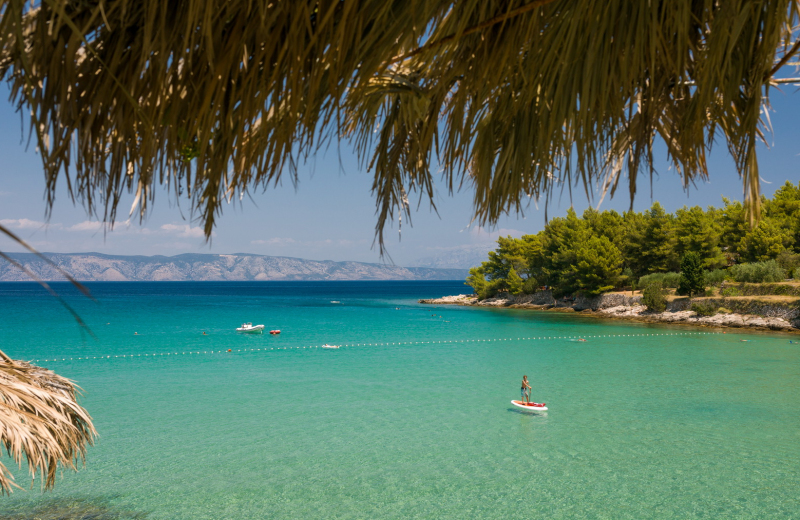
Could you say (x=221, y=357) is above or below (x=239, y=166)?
below

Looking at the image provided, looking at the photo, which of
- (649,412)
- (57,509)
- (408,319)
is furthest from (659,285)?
(57,509)

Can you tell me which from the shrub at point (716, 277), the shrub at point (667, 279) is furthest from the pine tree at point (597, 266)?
the shrub at point (716, 277)

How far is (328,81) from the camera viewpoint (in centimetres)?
96

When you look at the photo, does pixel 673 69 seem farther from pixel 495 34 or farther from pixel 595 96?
pixel 495 34

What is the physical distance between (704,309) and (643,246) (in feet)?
32.7

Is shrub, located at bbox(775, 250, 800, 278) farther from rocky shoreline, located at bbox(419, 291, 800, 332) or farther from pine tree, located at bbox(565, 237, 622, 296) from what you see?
pine tree, located at bbox(565, 237, 622, 296)

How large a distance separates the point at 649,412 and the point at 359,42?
15.1 m

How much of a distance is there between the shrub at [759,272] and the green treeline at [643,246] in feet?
0.41

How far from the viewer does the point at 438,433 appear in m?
12.2

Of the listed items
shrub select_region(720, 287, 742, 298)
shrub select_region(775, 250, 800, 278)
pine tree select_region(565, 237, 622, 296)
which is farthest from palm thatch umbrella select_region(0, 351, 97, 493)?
pine tree select_region(565, 237, 622, 296)

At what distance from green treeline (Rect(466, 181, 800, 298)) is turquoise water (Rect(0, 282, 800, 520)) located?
976cm

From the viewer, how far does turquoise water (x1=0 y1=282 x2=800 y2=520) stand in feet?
28.8

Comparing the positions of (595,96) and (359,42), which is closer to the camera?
(359,42)

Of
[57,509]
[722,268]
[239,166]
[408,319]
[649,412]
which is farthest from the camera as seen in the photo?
[408,319]
